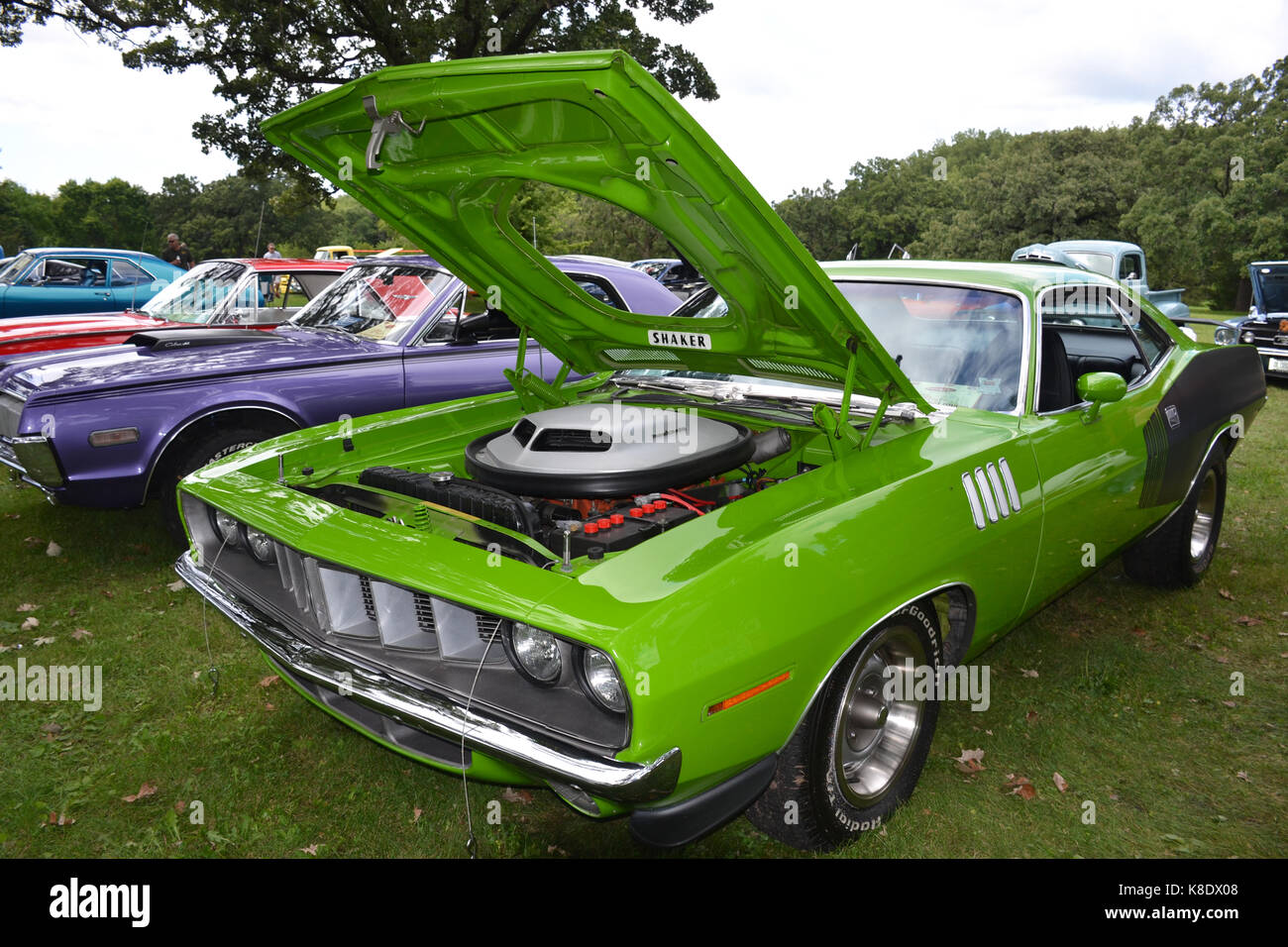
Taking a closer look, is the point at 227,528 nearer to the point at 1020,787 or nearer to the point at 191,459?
the point at 191,459

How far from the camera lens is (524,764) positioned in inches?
71.7

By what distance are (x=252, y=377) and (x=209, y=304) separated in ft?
8.90

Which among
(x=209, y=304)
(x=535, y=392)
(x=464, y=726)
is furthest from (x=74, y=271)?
(x=464, y=726)

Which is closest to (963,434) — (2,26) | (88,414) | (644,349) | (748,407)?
(748,407)

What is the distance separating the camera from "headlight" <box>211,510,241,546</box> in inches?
111

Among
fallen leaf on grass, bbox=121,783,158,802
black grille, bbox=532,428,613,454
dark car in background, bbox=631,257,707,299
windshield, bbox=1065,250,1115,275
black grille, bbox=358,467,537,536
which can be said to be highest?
dark car in background, bbox=631,257,707,299

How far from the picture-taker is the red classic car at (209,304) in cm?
670

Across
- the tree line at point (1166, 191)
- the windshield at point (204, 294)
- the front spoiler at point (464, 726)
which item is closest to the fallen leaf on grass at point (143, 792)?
the front spoiler at point (464, 726)

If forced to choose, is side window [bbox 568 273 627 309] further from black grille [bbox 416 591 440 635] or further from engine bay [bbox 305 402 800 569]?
black grille [bbox 416 591 440 635]

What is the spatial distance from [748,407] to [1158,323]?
2161mm

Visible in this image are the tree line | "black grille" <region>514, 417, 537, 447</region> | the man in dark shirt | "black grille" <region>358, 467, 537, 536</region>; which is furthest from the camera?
the tree line

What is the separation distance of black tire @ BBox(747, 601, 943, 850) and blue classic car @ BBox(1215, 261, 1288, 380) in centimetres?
1016

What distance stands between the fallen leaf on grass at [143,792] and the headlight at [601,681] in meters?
1.77

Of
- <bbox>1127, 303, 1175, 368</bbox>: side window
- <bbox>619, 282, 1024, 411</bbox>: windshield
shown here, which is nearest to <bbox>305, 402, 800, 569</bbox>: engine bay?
<bbox>619, 282, 1024, 411</bbox>: windshield
